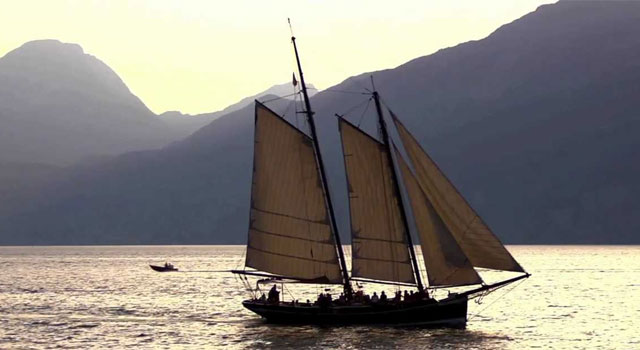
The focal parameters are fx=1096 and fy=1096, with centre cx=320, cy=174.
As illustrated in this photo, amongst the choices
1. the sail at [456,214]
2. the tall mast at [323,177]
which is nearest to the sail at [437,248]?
the sail at [456,214]

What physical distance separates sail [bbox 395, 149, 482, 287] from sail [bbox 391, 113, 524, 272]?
1.30 feet

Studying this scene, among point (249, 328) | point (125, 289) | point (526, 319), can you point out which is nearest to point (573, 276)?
point (125, 289)

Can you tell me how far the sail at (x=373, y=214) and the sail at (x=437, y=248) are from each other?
1.81 m

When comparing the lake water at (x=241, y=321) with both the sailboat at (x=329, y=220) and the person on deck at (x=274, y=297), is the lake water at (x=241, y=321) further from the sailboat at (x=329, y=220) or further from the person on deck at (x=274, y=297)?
the sailboat at (x=329, y=220)

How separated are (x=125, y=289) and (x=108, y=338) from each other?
2520 inches

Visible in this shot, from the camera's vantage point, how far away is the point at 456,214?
204ft

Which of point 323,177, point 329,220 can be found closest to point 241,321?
point 329,220

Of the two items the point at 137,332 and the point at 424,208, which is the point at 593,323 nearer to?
the point at 424,208

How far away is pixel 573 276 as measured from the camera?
173 meters

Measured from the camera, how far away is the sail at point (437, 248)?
6272 centimetres

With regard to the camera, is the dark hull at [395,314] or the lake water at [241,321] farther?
the lake water at [241,321]

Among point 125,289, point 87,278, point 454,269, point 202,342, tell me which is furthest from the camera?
point 87,278

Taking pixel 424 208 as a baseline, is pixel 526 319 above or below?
below

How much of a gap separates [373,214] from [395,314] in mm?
6223
